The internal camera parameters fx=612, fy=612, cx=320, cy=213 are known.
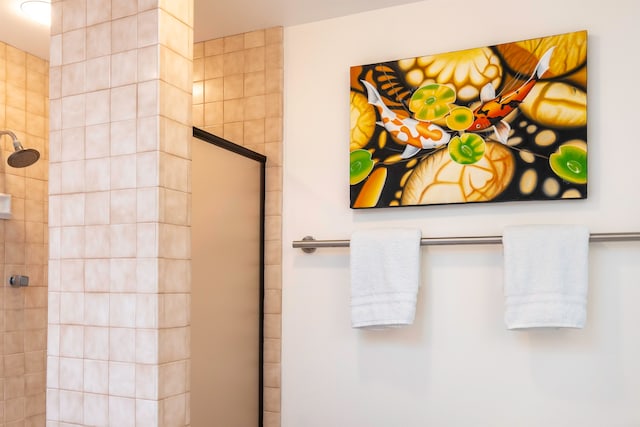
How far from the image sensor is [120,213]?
1.71 metres

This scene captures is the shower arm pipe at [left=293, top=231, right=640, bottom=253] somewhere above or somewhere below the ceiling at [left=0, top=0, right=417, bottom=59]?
below

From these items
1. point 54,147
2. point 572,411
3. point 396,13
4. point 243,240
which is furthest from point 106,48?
point 572,411

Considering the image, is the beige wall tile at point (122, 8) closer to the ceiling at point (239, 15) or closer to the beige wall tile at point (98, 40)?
the beige wall tile at point (98, 40)


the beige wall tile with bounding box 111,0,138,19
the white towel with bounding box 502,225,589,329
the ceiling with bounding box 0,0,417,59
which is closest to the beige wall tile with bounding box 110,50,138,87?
the beige wall tile with bounding box 111,0,138,19

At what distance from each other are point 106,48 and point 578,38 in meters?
1.48

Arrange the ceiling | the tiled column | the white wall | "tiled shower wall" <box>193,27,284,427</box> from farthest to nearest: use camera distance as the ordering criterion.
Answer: "tiled shower wall" <box>193,27,284,427</box> → the ceiling → the white wall → the tiled column

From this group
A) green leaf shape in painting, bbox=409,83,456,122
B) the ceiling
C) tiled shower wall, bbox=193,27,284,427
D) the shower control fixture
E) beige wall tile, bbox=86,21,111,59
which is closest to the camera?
beige wall tile, bbox=86,21,111,59

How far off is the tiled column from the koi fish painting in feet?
2.45

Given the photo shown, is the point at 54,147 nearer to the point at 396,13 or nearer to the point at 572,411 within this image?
the point at 396,13

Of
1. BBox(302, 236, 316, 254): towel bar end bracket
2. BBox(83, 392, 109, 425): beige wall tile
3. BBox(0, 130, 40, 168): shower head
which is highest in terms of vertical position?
BBox(0, 130, 40, 168): shower head

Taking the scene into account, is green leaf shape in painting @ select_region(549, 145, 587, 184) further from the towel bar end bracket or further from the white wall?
the towel bar end bracket

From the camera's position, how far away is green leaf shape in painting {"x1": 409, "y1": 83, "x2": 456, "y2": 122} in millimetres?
2158

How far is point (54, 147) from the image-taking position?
1846mm

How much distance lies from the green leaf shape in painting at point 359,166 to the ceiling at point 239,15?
1.83 ft
